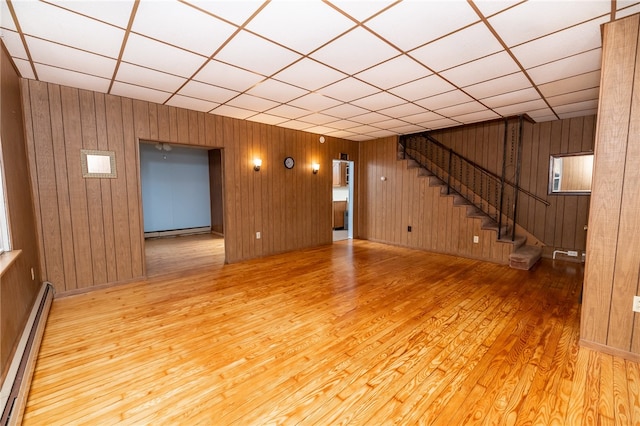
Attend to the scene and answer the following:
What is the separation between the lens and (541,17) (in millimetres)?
2090

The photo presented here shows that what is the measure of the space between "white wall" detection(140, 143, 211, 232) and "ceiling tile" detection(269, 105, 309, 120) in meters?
4.43

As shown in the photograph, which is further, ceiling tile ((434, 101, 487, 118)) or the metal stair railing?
the metal stair railing

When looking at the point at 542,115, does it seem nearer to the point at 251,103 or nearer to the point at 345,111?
the point at 345,111

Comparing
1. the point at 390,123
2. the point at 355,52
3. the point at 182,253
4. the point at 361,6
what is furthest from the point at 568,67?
the point at 182,253

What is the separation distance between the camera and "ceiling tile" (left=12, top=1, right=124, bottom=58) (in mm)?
1986

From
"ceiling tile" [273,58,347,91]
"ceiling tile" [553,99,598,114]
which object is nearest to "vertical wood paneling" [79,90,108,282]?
"ceiling tile" [273,58,347,91]

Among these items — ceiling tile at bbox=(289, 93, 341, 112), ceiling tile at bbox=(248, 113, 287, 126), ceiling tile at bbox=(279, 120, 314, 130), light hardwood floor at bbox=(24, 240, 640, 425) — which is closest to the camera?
light hardwood floor at bbox=(24, 240, 640, 425)

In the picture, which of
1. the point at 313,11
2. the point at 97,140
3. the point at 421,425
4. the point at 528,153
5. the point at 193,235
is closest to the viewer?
the point at 421,425

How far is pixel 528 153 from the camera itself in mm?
5512

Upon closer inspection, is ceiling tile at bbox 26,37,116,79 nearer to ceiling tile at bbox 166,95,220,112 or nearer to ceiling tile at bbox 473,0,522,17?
ceiling tile at bbox 166,95,220,112

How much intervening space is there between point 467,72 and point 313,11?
194cm

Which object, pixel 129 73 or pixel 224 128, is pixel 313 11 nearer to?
pixel 129 73

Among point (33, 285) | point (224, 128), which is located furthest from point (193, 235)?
point (33, 285)

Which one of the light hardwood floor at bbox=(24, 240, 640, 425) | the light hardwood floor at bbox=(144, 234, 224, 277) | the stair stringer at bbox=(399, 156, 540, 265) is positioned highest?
the stair stringer at bbox=(399, 156, 540, 265)
